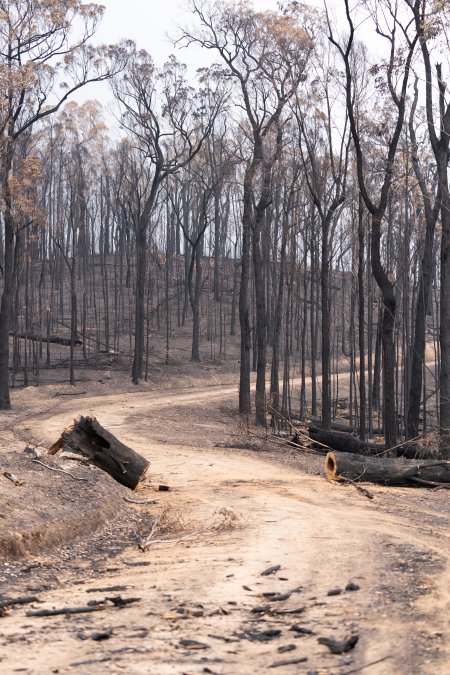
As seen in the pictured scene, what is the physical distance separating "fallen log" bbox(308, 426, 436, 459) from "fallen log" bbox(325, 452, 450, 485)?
230cm

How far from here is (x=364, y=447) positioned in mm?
17484

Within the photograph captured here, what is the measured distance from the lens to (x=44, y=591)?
650 cm

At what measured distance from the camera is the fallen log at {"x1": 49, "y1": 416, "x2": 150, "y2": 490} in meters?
11.7

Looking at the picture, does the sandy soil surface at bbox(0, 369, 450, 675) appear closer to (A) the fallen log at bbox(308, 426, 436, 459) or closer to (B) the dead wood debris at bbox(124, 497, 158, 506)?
(B) the dead wood debris at bbox(124, 497, 158, 506)

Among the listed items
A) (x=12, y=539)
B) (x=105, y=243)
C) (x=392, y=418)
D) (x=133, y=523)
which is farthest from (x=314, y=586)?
(x=105, y=243)

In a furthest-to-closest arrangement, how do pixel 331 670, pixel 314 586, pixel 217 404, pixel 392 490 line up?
pixel 217 404 → pixel 392 490 → pixel 314 586 → pixel 331 670

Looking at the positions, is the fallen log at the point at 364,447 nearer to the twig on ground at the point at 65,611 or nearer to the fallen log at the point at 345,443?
the fallen log at the point at 345,443

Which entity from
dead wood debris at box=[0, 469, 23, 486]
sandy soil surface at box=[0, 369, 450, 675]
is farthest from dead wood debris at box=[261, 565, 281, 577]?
dead wood debris at box=[0, 469, 23, 486]

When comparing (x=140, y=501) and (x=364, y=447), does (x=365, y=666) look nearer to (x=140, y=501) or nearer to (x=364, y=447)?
(x=140, y=501)

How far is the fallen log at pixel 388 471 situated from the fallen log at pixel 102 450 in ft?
11.3

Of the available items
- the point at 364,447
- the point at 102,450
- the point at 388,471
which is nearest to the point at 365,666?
the point at 102,450

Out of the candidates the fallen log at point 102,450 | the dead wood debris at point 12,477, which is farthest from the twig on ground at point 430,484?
the dead wood debris at point 12,477

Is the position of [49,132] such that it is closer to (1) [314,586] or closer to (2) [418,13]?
(2) [418,13]

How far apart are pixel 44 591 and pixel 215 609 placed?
163 centimetres
